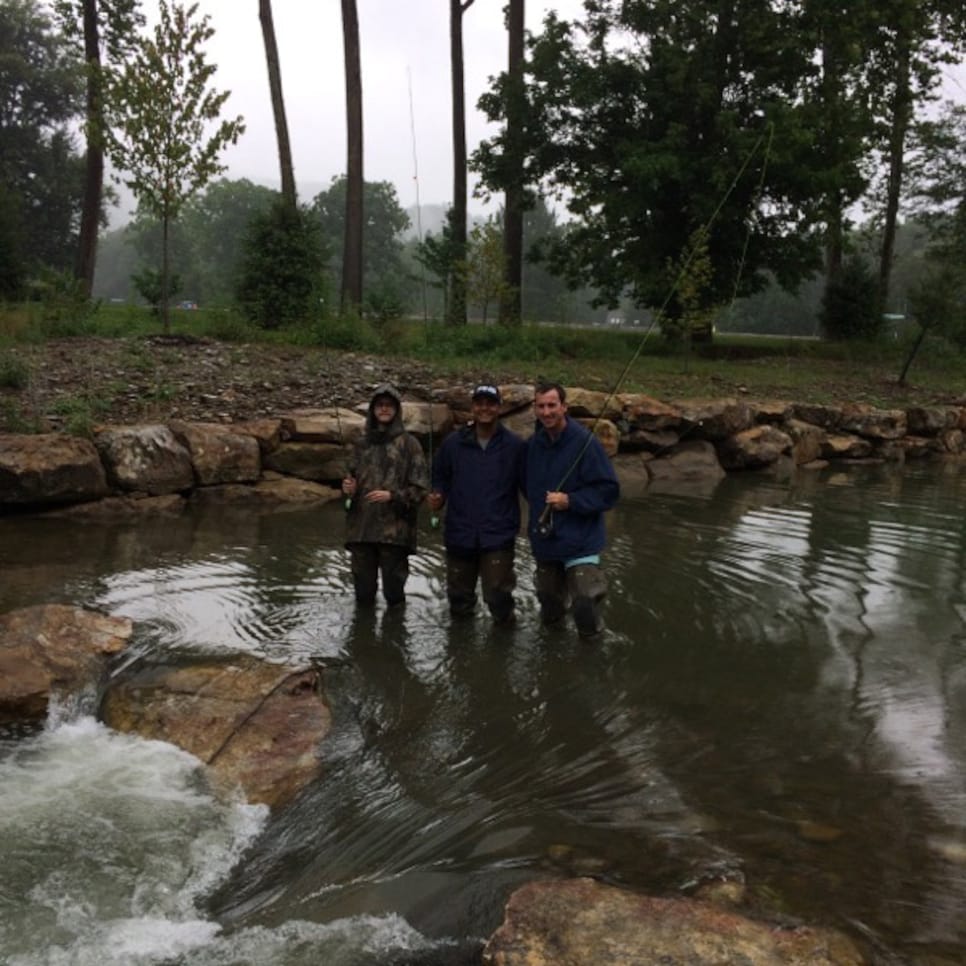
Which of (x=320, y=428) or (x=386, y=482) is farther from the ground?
(x=386, y=482)

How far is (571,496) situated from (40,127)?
5108 cm

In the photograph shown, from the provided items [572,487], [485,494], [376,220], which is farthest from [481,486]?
[376,220]

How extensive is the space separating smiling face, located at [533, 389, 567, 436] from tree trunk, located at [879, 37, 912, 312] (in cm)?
2280

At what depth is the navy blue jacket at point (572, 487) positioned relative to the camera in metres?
6.26

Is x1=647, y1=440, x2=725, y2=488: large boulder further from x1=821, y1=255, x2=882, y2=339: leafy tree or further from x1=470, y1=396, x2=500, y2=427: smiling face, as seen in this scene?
x1=821, y1=255, x2=882, y2=339: leafy tree

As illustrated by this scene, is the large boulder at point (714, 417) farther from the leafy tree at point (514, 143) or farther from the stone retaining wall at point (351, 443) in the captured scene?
the leafy tree at point (514, 143)

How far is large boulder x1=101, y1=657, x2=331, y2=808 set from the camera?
4.61m

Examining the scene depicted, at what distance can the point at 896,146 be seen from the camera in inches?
1097

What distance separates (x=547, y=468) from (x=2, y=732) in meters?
3.63

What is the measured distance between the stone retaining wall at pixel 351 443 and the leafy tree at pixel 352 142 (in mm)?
10544

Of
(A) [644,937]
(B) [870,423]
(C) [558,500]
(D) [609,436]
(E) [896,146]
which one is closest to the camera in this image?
(A) [644,937]

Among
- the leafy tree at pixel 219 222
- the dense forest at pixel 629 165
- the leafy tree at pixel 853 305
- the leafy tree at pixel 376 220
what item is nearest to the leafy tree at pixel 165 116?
the dense forest at pixel 629 165

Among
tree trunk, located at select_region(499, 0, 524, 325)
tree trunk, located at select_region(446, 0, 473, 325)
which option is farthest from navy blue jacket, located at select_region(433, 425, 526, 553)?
tree trunk, located at select_region(446, 0, 473, 325)

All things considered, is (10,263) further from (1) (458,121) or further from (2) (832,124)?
(2) (832,124)
